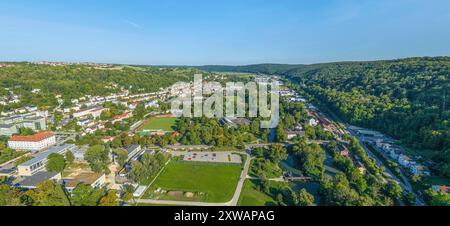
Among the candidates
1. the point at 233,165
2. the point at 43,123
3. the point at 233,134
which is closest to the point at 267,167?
the point at 233,165

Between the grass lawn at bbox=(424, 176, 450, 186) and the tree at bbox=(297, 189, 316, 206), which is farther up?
the tree at bbox=(297, 189, 316, 206)

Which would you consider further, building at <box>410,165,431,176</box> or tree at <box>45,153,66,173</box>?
building at <box>410,165,431,176</box>

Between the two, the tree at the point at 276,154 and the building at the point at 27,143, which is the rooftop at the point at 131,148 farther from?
the tree at the point at 276,154

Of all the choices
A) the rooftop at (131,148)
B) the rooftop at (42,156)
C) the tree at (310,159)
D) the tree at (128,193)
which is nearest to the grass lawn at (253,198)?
the tree at (310,159)

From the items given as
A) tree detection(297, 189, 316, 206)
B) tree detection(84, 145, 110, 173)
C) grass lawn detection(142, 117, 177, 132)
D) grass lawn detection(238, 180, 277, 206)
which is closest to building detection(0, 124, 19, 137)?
grass lawn detection(142, 117, 177, 132)

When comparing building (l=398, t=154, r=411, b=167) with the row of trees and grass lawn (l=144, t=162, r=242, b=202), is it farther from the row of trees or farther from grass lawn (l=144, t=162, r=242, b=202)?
the row of trees

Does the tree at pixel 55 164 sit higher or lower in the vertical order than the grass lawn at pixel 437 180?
higher

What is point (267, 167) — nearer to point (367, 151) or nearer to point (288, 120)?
point (367, 151)
